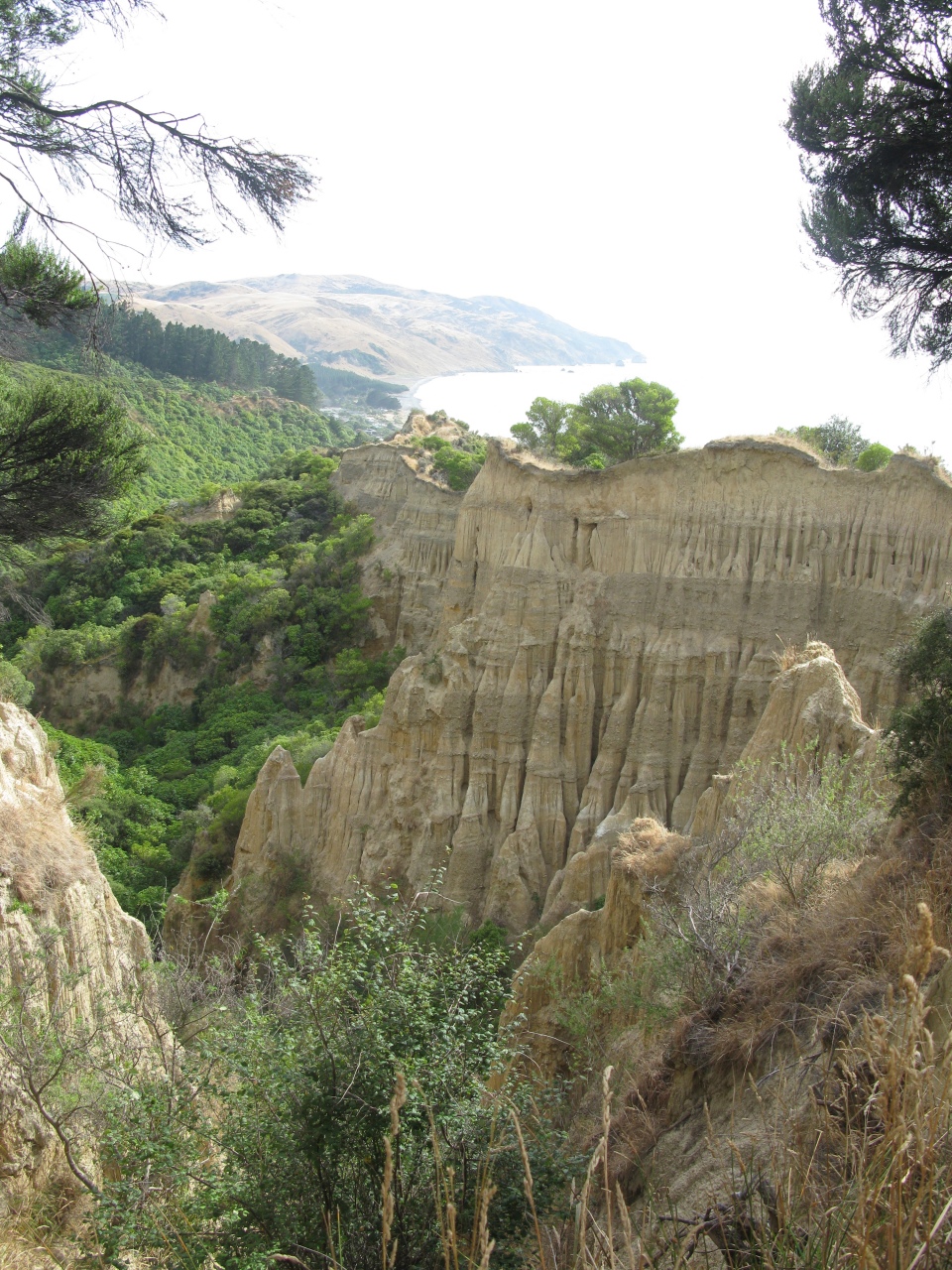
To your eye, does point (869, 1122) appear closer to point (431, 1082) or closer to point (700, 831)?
point (431, 1082)

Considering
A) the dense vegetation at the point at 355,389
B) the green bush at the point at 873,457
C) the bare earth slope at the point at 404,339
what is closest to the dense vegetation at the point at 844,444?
the green bush at the point at 873,457

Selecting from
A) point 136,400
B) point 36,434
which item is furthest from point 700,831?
point 136,400

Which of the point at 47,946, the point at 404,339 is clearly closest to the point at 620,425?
the point at 47,946

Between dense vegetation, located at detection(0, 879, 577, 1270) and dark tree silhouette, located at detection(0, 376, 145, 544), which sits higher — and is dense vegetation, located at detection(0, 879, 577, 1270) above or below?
below

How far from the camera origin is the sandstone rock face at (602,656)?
59.8 ft

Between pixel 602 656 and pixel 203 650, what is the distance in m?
23.8

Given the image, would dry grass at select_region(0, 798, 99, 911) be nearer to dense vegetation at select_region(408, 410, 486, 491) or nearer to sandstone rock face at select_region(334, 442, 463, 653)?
sandstone rock face at select_region(334, 442, 463, 653)

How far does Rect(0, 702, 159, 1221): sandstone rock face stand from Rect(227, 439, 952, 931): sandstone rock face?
8925 mm

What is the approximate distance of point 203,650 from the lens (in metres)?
39.3

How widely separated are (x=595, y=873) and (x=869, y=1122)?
13.2 metres

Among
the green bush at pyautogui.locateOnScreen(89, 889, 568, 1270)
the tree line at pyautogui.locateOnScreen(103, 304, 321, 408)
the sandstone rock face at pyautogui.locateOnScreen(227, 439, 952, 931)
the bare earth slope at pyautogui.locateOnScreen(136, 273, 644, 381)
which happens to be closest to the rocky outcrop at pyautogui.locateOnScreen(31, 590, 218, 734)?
the sandstone rock face at pyautogui.locateOnScreen(227, 439, 952, 931)

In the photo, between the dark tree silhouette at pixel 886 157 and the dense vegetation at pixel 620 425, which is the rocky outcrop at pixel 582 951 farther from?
the dense vegetation at pixel 620 425

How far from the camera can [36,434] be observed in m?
12.4

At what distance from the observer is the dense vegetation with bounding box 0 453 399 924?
2736cm
